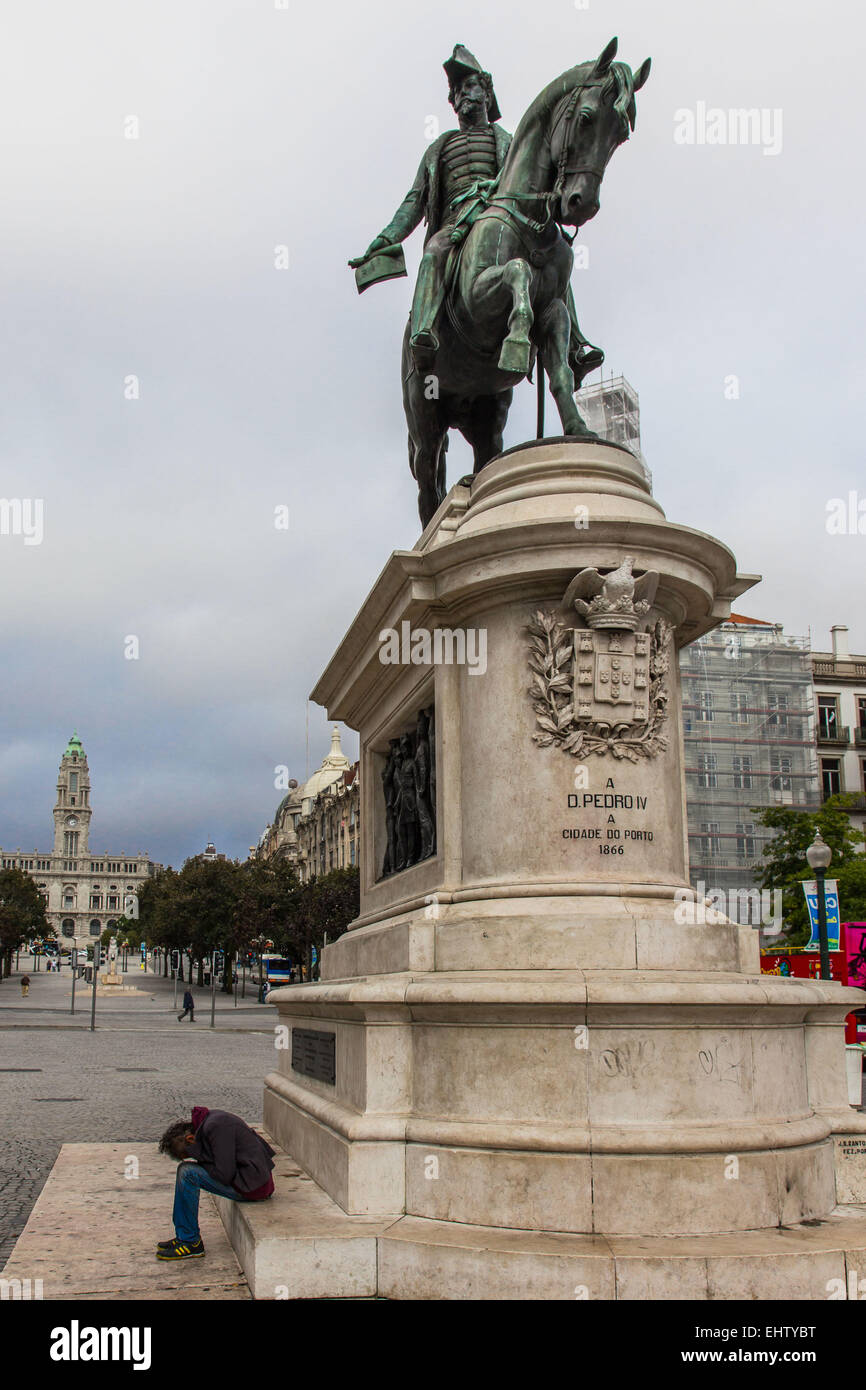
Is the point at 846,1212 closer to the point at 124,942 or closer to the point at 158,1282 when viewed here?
the point at 158,1282

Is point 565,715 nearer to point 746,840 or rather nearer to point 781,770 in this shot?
point 746,840

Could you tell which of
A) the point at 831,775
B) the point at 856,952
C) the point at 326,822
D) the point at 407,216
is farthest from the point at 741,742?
the point at 407,216

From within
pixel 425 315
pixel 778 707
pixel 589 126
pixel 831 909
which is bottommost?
pixel 831 909

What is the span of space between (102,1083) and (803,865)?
30.1m

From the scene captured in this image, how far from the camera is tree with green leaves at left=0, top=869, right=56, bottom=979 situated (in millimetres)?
78250

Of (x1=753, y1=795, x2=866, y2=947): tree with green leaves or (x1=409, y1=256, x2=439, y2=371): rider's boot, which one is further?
(x1=753, y1=795, x2=866, y2=947): tree with green leaves

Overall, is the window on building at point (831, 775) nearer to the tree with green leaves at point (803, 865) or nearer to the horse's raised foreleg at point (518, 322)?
the tree with green leaves at point (803, 865)

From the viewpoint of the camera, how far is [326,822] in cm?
9050

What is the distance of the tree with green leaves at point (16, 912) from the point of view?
78250 mm

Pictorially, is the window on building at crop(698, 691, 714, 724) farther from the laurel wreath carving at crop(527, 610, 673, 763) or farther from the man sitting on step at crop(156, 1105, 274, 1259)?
the man sitting on step at crop(156, 1105, 274, 1259)

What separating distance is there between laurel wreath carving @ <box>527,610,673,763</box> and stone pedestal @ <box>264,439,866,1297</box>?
0.02 metres

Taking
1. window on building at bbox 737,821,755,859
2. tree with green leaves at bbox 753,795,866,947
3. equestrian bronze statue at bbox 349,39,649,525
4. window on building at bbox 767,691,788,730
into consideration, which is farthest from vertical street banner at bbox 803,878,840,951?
window on building at bbox 767,691,788,730
